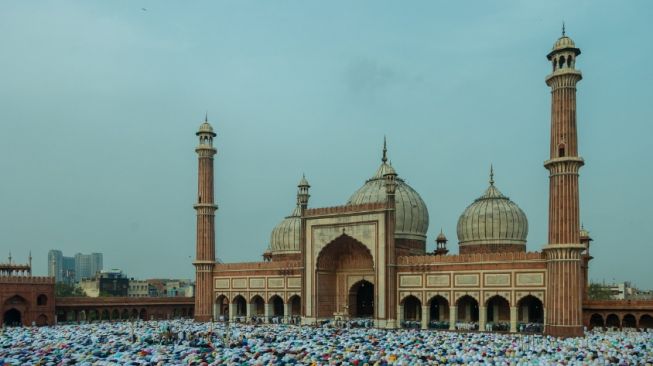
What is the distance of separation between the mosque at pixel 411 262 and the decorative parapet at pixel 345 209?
6 centimetres

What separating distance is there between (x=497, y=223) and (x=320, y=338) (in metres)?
15.5

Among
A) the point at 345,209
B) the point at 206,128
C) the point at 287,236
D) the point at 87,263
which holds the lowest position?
the point at 87,263

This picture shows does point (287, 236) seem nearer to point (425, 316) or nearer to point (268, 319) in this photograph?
point (268, 319)

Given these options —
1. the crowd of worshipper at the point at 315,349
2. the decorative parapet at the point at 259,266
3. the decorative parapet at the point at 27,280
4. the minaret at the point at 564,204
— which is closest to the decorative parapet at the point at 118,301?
the decorative parapet at the point at 27,280

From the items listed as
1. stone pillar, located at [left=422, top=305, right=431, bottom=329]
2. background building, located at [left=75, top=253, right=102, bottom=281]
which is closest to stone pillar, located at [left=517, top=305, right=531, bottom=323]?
stone pillar, located at [left=422, top=305, right=431, bottom=329]

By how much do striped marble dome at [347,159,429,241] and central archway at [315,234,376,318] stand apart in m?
2.90

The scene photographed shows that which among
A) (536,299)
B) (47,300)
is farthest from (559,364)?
(47,300)

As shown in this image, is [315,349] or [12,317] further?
[12,317]

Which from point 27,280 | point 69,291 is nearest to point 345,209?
point 27,280

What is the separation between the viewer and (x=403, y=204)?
4038 centimetres

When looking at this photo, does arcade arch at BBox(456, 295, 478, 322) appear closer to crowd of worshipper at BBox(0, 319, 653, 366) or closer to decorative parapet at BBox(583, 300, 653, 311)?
decorative parapet at BBox(583, 300, 653, 311)

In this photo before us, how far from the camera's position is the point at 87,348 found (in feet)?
77.7

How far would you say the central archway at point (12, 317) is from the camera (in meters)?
38.8

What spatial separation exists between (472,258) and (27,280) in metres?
25.9
